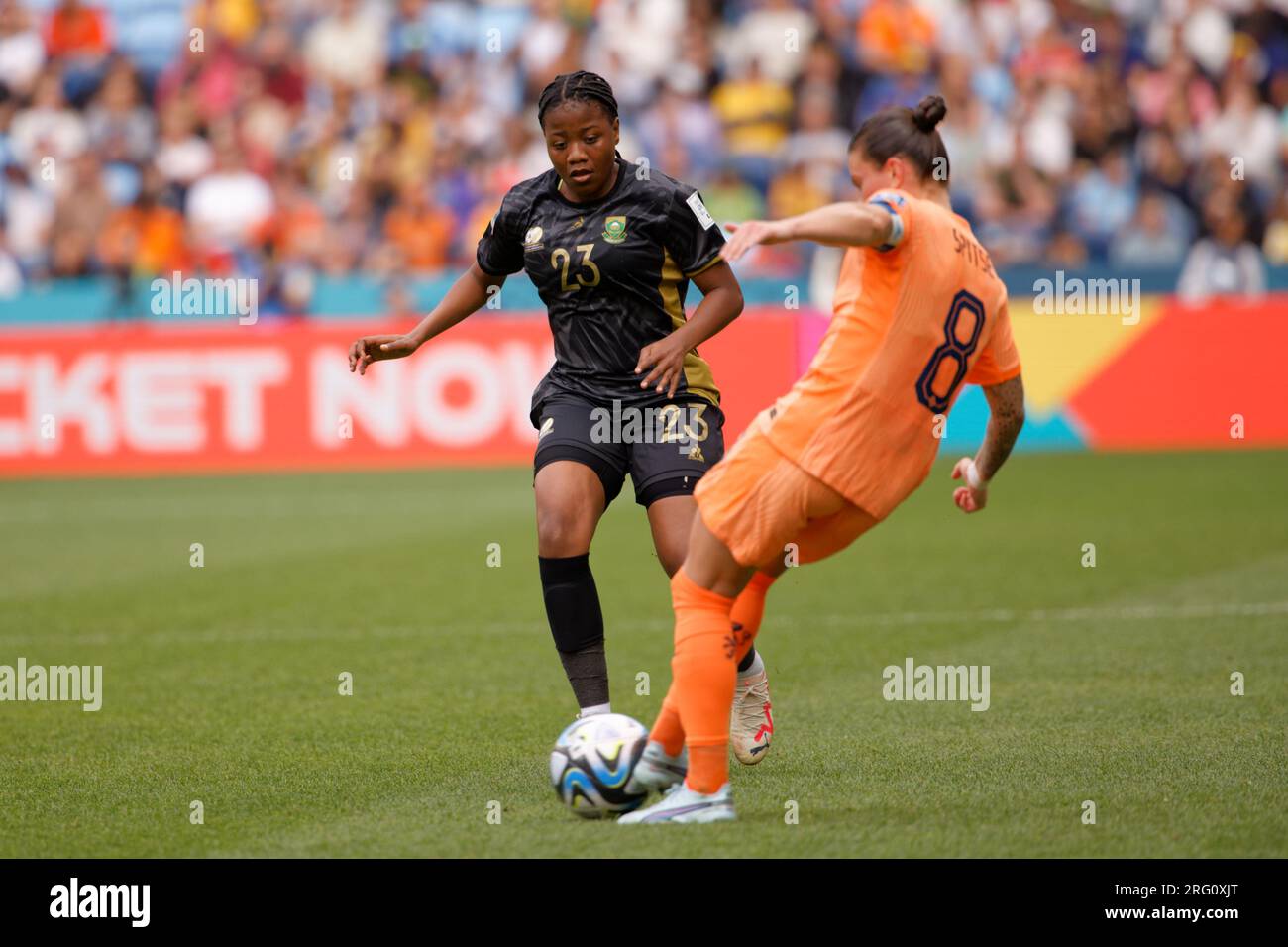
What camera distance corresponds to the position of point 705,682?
5078 mm

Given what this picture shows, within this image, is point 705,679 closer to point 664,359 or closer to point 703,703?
point 703,703

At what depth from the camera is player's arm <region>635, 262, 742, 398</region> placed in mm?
5781

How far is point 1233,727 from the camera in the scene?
641cm

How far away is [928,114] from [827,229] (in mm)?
712

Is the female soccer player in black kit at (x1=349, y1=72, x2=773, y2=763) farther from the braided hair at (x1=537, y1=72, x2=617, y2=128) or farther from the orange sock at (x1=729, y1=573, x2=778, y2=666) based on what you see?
the orange sock at (x1=729, y1=573, x2=778, y2=666)

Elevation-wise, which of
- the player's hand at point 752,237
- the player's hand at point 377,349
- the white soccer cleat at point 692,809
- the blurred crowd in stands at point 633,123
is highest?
the blurred crowd in stands at point 633,123

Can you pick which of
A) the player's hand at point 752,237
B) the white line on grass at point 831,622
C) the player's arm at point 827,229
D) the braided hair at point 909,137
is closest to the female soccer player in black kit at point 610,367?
the braided hair at point 909,137

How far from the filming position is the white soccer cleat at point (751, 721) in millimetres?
5965

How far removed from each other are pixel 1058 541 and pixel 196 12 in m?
16.4

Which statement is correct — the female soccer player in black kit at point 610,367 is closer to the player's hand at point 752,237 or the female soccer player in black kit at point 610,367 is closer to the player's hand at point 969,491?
the player's hand at point 969,491

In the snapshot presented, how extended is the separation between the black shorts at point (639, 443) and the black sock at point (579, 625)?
0.31 meters

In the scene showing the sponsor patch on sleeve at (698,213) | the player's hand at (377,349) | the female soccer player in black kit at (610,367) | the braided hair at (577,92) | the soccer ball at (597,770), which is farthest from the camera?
the player's hand at (377,349)
